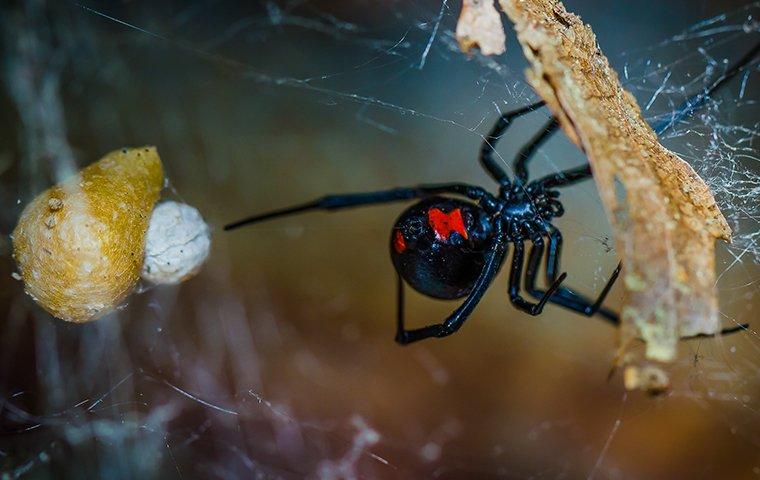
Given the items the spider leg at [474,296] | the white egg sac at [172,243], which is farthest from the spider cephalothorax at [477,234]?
the white egg sac at [172,243]

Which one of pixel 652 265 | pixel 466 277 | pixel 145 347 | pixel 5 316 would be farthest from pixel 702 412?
pixel 5 316

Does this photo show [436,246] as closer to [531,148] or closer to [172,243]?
[531,148]

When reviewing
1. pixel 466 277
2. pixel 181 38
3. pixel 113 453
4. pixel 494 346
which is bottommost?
pixel 113 453

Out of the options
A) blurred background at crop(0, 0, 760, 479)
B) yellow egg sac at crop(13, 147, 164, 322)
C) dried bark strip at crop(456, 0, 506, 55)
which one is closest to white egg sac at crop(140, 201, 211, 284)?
yellow egg sac at crop(13, 147, 164, 322)

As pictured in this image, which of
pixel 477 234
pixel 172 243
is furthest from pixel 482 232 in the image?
pixel 172 243

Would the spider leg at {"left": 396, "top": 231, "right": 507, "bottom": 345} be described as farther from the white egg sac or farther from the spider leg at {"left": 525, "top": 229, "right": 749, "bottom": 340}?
the white egg sac

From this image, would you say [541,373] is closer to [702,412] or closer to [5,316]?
[702,412]

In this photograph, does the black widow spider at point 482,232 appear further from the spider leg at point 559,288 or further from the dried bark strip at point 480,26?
the dried bark strip at point 480,26
